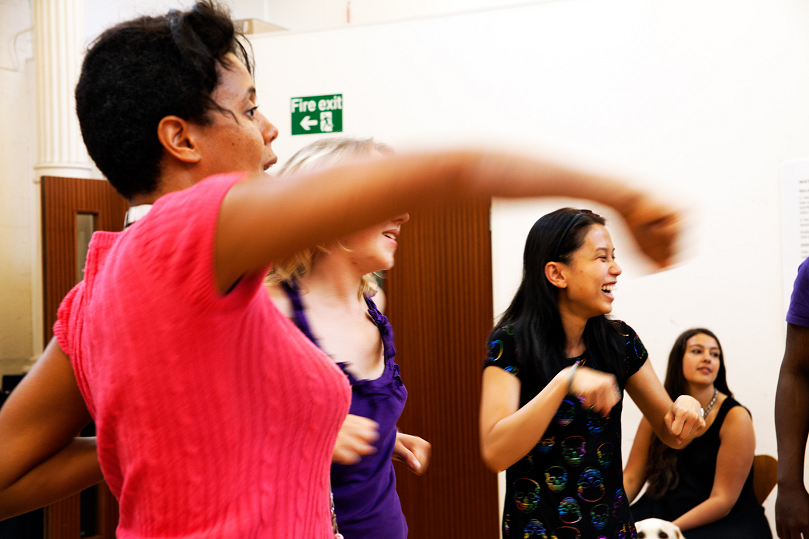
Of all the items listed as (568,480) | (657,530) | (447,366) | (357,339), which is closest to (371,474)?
(357,339)

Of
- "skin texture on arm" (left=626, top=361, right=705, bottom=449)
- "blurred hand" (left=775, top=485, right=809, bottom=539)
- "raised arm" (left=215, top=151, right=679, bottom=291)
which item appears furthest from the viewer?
"blurred hand" (left=775, top=485, right=809, bottom=539)

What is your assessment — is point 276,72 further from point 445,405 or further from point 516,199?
point 516,199

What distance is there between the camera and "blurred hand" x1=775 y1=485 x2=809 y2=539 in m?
2.14

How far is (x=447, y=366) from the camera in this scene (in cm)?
403

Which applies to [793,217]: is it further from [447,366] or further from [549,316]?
[549,316]

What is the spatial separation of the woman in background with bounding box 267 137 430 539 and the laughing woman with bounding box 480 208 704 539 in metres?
0.27

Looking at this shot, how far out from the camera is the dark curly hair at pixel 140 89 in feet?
2.49

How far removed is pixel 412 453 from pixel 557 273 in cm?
71

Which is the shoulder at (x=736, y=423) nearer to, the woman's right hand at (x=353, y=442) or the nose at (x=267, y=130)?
the woman's right hand at (x=353, y=442)

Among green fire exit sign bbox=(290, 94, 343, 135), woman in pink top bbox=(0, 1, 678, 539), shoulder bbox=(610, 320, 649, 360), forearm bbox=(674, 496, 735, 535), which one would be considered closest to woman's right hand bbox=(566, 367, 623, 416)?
shoulder bbox=(610, 320, 649, 360)

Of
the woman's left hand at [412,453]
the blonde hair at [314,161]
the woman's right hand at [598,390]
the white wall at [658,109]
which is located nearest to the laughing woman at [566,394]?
the woman's right hand at [598,390]

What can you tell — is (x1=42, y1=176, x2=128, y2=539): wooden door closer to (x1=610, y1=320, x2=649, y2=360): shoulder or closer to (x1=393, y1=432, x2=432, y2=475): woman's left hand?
(x1=393, y1=432, x2=432, y2=475): woman's left hand

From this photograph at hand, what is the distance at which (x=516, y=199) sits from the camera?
585 mm

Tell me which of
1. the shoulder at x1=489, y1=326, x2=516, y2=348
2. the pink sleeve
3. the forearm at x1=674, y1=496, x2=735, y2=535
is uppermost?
the pink sleeve
